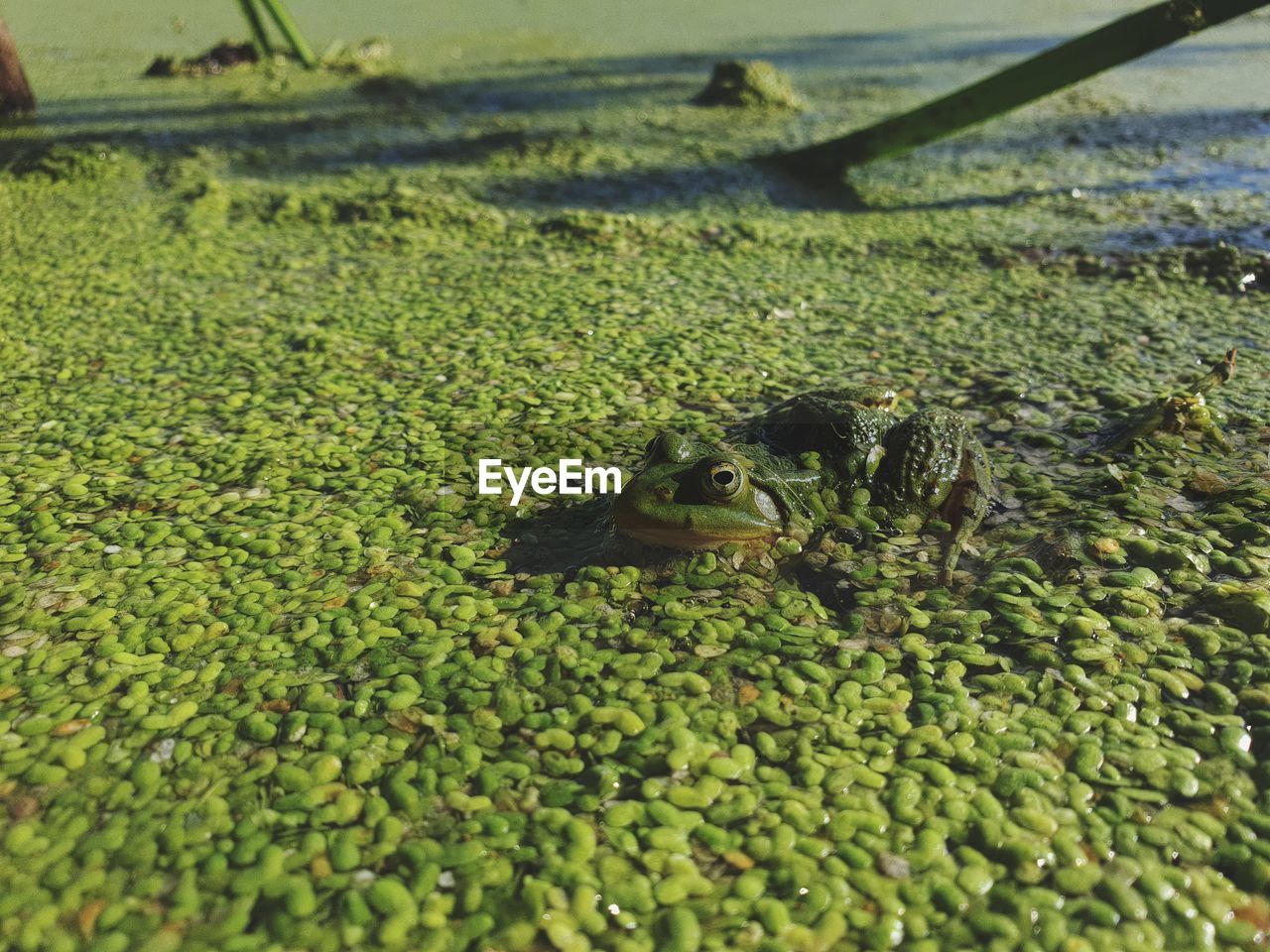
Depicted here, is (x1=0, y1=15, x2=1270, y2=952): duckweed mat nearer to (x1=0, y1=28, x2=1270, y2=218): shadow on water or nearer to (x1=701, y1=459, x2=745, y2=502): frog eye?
(x1=701, y1=459, x2=745, y2=502): frog eye

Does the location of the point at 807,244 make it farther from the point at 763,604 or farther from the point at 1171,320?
the point at 763,604

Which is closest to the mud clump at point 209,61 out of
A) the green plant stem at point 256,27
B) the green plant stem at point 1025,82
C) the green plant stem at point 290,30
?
the green plant stem at point 256,27

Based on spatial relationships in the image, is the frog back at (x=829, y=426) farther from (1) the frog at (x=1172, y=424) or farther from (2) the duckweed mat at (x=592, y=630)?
(1) the frog at (x=1172, y=424)

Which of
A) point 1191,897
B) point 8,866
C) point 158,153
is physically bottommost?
point 1191,897

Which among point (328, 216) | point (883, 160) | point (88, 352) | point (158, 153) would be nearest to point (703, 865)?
point (88, 352)

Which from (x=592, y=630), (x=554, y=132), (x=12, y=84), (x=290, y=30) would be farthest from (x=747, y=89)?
(x=592, y=630)
